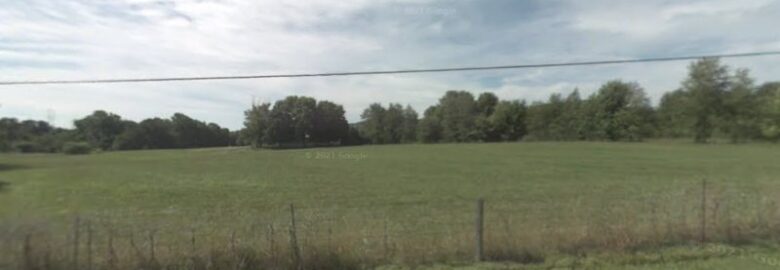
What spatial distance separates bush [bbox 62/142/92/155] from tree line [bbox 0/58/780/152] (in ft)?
0.07

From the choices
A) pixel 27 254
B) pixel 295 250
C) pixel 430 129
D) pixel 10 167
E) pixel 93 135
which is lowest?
pixel 295 250

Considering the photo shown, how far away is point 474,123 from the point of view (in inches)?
4552

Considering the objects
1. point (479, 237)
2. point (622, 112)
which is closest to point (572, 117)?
point (622, 112)

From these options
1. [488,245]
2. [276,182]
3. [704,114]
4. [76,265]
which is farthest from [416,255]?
[704,114]

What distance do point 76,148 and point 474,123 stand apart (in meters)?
110

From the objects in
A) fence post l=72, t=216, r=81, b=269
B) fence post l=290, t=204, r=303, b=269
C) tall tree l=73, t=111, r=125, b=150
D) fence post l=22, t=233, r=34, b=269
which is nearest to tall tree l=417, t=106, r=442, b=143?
tall tree l=73, t=111, r=125, b=150

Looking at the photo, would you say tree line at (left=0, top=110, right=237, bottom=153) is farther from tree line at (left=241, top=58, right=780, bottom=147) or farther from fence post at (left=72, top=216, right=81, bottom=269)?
tree line at (left=241, top=58, right=780, bottom=147)

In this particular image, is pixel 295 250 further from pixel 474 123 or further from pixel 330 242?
pixel 474 123

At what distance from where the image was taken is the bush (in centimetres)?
759

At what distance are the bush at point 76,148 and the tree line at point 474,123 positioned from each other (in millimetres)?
21

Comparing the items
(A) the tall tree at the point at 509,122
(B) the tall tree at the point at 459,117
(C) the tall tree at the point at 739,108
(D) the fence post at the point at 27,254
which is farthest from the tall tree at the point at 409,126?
(D) the fence post at the point at 27,254

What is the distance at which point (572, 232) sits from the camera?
8.23 meters

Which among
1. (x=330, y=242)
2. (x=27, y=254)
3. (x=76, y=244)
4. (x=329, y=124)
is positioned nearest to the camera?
(x=27, y=254)

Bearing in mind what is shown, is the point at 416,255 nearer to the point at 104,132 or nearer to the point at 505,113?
the point at 104,132
